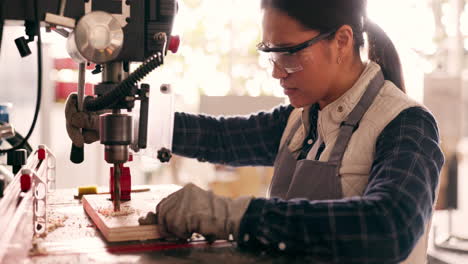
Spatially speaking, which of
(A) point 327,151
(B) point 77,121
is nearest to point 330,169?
(A) point 327,151

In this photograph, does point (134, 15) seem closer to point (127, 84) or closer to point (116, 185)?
point (127, 84)

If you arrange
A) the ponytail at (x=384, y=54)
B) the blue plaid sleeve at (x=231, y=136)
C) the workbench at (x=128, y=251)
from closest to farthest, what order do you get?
the workbench at (x=128, y=251) → the ponytail at (x=384, y=54) → the blue plaid sleeve at (x=231, y=136)

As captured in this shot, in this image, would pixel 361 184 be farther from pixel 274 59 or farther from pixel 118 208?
pixel 118 208

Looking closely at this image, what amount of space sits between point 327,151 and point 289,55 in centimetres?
26

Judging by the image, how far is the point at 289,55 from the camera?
123cm

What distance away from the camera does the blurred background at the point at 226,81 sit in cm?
341

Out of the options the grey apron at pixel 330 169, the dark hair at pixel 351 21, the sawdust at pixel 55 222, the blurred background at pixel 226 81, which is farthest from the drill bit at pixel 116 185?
the blurred background at pixel 226 81

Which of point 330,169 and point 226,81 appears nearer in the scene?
point 330,169

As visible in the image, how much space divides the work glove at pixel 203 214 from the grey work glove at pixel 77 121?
39cm

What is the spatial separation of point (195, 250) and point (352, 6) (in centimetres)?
72

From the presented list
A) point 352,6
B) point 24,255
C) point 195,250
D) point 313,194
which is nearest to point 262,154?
point 313,194

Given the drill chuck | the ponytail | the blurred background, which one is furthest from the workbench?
the blurred background

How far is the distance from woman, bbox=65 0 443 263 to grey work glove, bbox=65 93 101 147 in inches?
14.0

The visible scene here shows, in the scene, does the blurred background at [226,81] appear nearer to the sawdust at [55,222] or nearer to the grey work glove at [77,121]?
the grey work glove at [77,121]
